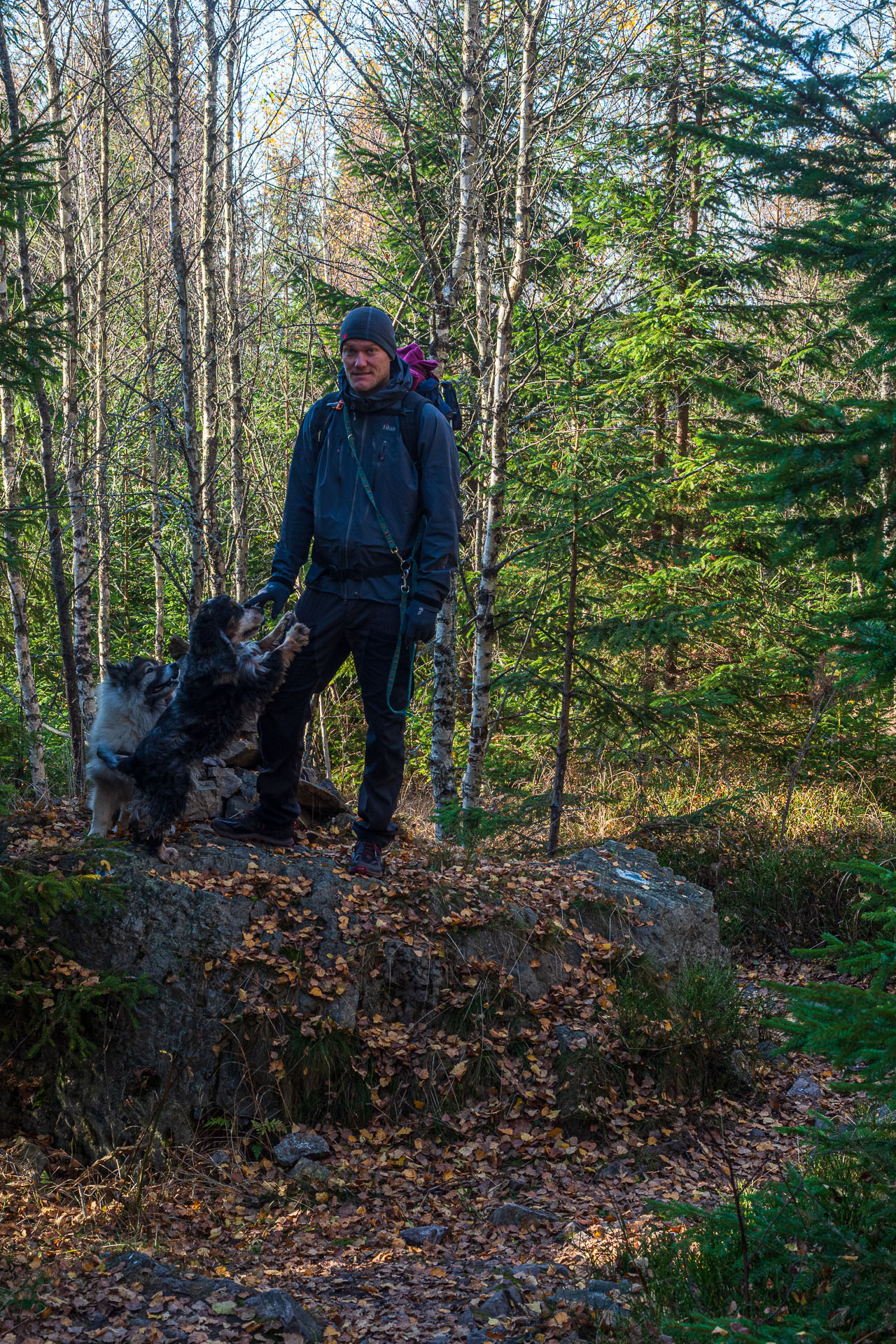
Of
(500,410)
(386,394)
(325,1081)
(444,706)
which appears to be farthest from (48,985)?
(500,410)

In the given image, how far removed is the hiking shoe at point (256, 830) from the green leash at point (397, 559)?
121 cm

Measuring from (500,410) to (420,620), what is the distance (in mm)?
3504

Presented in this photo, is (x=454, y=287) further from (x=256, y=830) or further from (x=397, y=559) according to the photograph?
(x=256, y=830)

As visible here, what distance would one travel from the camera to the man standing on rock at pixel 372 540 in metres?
5.65

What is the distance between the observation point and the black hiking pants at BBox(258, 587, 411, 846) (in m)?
5.77

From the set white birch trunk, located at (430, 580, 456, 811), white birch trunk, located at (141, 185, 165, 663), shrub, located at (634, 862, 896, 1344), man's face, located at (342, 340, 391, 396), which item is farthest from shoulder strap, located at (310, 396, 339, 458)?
white birch trunk, located at (141, 185, 165, 663)

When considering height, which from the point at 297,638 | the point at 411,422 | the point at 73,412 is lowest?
the point at 297,638

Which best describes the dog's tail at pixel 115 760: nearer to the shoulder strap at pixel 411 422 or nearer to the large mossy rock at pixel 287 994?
the large mossy rock at pixel 287 994

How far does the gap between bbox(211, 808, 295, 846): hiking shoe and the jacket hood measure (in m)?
2.74

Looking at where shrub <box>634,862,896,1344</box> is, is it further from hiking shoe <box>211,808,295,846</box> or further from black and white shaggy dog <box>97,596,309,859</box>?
hiking shoe <box>211,808,295,846</box>

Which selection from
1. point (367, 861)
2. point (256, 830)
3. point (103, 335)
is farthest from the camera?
point (103, 335)

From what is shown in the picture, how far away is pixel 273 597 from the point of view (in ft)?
19.1

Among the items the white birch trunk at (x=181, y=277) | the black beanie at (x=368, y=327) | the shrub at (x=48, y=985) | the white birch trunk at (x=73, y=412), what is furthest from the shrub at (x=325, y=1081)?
the white birch trunk at (x=73, y=412)

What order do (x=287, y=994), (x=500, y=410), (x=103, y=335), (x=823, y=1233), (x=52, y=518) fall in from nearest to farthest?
(x=823, y=1233), (x=287, y=994), (x=52, y=518), (x=500, y=410), (x=103, y=335)
